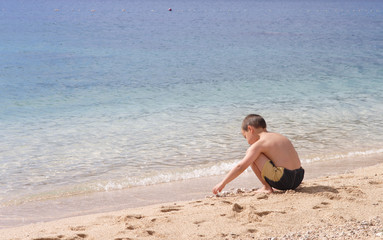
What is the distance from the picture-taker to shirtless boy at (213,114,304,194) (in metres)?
4.84

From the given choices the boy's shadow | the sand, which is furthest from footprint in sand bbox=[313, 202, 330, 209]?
the boy's shadow

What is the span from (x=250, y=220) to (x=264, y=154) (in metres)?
0.97

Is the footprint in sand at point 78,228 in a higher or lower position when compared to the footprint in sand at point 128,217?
lower

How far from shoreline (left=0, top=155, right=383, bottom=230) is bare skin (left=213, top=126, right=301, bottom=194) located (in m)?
1.30

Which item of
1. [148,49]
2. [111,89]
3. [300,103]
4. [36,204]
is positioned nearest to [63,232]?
[36,204]

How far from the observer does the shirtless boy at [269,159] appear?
15.9 feet

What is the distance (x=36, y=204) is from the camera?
5961 millimetres

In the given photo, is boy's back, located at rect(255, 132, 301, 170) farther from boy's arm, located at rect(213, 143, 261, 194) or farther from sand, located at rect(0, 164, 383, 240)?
sand, located at rect(0, 164, 383, 240)

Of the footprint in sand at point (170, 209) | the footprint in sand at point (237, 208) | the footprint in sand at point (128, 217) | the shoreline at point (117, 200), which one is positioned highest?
the footprint in sand at point (237, 208)

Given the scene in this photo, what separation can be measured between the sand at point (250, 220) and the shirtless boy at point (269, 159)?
0.57ft

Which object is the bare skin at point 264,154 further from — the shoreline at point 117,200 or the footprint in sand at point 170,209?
the shoreline at point 117,200

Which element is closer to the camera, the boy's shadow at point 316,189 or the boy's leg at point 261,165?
the boy's leg at point 261,165

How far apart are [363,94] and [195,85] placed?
17.3ft

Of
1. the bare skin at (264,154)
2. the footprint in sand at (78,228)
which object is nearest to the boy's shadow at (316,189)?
the bare skin at (264,154)
